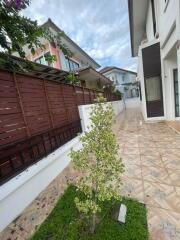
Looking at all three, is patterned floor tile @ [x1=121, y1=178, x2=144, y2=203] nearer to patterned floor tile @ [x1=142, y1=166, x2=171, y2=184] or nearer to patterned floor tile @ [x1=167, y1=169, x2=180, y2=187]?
patterned floor tile @ [x1=142, y1=166, x2=171, y2=184]

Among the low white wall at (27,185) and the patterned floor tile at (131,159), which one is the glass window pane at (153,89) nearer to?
the patterned floor tile at (131,159)

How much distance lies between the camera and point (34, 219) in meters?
2.45

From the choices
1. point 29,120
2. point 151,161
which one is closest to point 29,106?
point 29,120

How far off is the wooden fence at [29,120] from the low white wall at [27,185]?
0.17 m

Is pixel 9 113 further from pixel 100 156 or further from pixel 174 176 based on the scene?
pixel 174 176

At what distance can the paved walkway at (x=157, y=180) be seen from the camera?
2.05m

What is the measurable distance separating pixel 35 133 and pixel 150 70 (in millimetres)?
7231

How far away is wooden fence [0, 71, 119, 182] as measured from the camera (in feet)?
9.24

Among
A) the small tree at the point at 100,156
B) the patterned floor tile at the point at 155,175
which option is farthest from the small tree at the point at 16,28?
the patterned floor tile at the point at 155,175

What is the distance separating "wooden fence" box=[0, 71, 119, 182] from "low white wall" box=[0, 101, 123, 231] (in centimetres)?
17

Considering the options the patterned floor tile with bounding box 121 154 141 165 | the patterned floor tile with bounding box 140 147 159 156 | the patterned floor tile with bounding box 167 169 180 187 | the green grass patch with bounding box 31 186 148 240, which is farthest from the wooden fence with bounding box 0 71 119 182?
the patterned floor tile with bounding box 167 169 180 187

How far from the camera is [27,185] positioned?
2.88 metres

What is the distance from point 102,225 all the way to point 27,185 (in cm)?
160

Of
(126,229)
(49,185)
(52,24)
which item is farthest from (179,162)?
(52,24)
